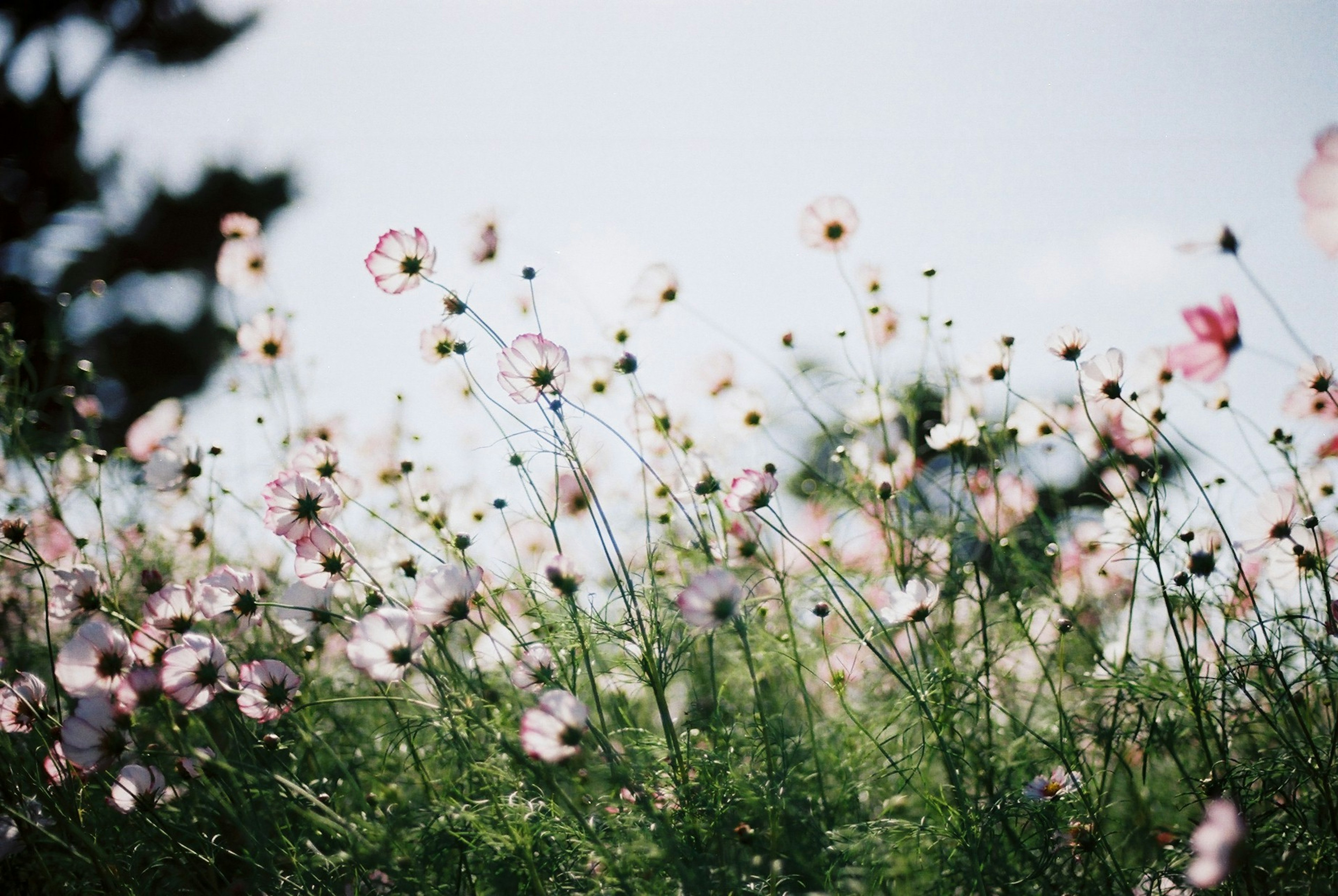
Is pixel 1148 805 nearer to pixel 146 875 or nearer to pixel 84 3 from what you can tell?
pixel 146 875

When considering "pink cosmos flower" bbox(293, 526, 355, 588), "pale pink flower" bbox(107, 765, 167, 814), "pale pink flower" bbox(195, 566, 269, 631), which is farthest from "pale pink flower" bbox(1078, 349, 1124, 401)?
"pale pink flower" bbox(107, 765, 167, 814)

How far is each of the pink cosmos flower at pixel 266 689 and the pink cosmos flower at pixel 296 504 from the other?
0.14m

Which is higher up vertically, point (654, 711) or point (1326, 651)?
point (654, 711)

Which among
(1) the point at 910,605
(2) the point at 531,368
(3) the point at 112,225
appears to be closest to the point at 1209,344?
(1) the point at 910,605

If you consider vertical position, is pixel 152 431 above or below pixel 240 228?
below

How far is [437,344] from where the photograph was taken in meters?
0.97

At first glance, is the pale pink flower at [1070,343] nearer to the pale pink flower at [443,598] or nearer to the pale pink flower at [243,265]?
the pale pink flower at [443,598]

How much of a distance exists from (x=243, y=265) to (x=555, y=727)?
1082 mm

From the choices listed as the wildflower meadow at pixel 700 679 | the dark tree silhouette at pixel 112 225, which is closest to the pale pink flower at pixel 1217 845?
the wildflower meadow at pixel 700 679

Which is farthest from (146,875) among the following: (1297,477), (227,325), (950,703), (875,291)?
(227,325)

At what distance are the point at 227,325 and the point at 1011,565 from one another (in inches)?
112

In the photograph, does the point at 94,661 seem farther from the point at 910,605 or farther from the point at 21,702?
the point at 910,605

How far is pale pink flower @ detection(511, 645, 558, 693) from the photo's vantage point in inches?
33.5

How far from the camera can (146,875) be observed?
0.99 meters
